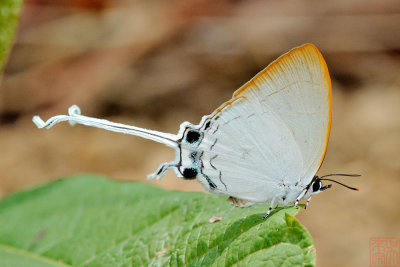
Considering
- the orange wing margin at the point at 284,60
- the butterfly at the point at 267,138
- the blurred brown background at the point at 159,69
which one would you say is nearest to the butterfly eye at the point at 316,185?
the butterfly at the point at 267,138

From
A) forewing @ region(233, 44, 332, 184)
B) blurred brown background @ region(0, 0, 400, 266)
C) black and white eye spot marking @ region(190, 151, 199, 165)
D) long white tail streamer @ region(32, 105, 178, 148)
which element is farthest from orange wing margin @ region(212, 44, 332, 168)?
blurred brown background @ region(0, 0, 400, 266)

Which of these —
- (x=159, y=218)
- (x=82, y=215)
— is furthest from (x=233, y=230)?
(x=82, y=215)

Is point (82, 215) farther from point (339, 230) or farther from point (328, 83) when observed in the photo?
point (339, 230)

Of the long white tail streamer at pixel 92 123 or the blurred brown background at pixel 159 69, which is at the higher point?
the blurred brown background at pixel 159 69

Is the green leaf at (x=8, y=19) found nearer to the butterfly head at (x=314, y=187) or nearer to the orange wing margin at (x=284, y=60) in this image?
the orange wing margin at (x=284, y=60)

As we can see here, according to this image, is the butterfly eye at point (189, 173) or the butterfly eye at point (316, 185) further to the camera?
the butterfly eye at point (316, 185)

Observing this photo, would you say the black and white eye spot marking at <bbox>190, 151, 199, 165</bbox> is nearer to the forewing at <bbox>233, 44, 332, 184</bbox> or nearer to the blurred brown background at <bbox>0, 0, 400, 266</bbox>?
the forewing at <bbox>233, 44, 332, 184</bbox>
